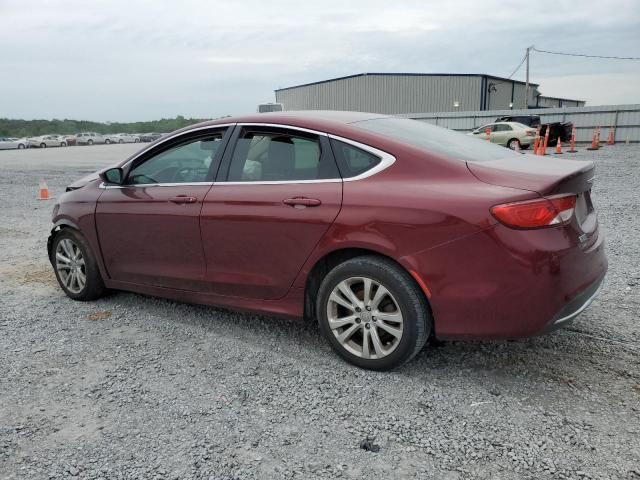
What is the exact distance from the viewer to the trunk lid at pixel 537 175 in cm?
279

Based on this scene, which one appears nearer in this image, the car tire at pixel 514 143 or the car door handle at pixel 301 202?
the car door handle at pixel 301 202

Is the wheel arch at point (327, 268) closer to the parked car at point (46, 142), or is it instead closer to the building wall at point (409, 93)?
the building wall at point (409, 93)

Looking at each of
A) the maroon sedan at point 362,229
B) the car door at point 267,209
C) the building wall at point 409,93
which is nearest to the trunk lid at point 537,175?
the maroon sedan at point 362,229

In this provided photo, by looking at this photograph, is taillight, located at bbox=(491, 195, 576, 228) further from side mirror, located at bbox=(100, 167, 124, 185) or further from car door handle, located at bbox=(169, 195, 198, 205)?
side mirror, located at bbox=(100, 167, 124, 185)

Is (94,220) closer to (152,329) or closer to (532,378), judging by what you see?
(152,329)

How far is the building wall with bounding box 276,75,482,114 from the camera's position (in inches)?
1722

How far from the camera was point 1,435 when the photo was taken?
2715 mm

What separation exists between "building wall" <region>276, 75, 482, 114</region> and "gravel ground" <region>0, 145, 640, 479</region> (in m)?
42.3

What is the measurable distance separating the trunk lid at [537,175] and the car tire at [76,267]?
3297mm

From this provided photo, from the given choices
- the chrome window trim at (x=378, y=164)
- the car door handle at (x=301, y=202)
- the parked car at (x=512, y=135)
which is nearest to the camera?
the chrome window trim at (x=378, y=164)

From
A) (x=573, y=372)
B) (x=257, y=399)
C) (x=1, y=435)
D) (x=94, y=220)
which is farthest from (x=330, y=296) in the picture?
(x=94, y=220)

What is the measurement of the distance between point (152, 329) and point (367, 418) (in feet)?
6.64

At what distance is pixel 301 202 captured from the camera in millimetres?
3289

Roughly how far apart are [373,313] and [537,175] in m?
1.20
